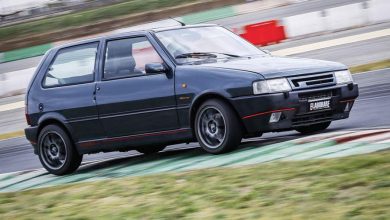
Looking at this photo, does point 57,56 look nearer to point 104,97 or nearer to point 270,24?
point 104,97

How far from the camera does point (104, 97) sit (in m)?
9.80

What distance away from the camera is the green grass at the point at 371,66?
17.1 m

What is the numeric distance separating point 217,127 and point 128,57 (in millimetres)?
1601

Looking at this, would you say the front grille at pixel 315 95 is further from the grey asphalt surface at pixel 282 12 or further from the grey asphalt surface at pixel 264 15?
the grey asphalt surface at pixel 282 12

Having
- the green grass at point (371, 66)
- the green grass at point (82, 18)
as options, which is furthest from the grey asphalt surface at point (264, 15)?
the green grass at point (371, 66)

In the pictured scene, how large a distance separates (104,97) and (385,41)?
1317 centimetres

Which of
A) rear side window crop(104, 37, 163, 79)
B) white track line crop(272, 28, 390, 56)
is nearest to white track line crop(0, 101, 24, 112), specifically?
white track line crop(272, 28, 390, 56)

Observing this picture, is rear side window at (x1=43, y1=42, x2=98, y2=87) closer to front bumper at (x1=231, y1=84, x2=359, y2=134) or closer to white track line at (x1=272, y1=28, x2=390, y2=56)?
front bumper at (x1=231, y1=84, x2=359, y2=134)

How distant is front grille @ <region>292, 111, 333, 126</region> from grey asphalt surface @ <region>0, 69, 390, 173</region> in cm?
72

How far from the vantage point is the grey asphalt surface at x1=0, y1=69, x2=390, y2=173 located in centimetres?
1037

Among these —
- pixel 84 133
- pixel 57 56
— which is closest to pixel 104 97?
pixel 84 133

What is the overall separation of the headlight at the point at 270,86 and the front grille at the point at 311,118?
399 millimetres

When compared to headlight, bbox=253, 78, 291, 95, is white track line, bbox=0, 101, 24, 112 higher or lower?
lower

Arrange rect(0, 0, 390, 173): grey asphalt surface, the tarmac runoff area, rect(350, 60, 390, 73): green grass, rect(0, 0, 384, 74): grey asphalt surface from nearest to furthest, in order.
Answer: the tarmac runoff area → rect(0, 0, 390, 173): grey asphalt surface → rect(350, 60, 390, 73): green grass → rect(0, 0, 384, 74): grey asphalt surface
